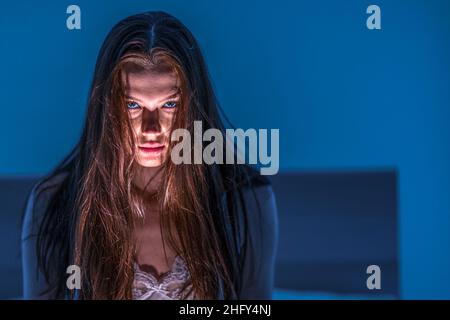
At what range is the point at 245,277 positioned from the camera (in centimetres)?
189

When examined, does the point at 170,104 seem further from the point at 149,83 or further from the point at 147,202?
the point at 147,202

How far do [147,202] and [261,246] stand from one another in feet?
1.31

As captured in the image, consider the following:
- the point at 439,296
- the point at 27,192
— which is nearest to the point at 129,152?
the point at 27,192

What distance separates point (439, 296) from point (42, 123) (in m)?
1.44

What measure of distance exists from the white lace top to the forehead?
538 millimetres

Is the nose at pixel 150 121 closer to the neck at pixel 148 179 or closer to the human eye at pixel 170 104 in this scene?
the human eye at pixel 170 104

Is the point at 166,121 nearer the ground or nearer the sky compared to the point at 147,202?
nearer the sky

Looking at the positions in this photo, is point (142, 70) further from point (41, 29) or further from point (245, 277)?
point (245, 277)

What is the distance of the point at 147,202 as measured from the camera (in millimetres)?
1891

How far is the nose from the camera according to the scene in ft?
5.94

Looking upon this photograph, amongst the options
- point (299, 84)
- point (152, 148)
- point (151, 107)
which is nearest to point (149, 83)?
point (151, 107)

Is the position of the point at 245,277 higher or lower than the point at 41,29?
lower

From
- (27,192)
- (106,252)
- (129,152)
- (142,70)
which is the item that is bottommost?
(106,252)

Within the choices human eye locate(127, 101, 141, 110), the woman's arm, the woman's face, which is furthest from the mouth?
the woman's arm
